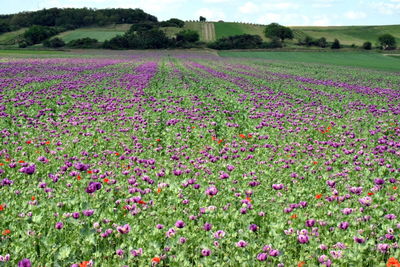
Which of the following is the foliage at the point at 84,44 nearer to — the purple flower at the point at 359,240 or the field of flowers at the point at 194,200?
the field of flowers at the point at 194,200

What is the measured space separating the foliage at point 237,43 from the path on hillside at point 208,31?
8615mm

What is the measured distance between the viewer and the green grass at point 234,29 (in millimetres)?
128250

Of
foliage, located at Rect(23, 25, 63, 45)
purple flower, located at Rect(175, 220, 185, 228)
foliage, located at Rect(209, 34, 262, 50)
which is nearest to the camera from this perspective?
purple flower, located at Rect(175, 220, 185, 228)

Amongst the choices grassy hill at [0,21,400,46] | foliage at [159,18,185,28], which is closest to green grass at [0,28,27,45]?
grassy hill at [0,21,400,46]

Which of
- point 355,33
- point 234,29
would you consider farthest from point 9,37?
point 355,33

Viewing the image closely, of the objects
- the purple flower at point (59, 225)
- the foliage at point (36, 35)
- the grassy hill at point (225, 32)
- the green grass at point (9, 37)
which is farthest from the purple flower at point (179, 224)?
the green grass at point (9, 37)

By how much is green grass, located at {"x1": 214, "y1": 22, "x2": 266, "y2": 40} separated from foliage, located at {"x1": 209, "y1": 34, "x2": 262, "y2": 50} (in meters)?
12.1

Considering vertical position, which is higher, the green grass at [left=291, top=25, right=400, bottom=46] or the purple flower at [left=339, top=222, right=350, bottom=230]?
the green grass at [left=291, top=25, right=400, bottom=46]

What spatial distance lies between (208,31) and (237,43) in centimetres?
2734

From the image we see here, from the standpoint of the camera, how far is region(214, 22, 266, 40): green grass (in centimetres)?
12825

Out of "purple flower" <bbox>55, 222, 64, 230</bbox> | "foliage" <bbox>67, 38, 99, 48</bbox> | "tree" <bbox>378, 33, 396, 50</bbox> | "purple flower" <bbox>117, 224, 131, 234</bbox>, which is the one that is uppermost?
"foliage" <bbox>67, 38, 99, 48</bbox>

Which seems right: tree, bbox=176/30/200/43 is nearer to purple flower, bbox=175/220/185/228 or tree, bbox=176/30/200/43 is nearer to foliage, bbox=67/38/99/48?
foliage, bbox=67/38/99/48

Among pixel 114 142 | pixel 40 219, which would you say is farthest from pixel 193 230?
pixel 114 142

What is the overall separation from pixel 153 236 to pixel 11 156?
481cm
